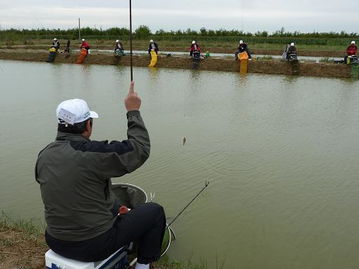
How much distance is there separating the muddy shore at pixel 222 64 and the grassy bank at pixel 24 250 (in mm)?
12669

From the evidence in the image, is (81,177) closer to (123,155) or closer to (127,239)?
(123,155)

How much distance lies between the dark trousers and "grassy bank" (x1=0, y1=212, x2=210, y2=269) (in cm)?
28

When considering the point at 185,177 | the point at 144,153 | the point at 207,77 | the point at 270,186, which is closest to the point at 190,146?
the point at 185,177

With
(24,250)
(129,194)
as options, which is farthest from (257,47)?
(24,250)

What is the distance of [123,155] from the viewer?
6.46ft

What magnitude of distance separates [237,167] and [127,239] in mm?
2700

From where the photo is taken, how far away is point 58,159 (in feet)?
6.42

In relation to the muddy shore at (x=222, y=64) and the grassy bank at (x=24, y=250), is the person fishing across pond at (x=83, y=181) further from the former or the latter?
the muddy shore at (x=222, y=64)

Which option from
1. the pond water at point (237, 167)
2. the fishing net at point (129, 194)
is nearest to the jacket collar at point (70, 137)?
the fishing net at point (129, 194)

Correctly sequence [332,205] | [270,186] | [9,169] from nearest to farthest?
[332,205]
[270,186]
[9,169]

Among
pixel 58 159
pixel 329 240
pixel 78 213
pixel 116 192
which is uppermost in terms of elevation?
pixel 58 159

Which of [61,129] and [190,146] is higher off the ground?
[61,129]

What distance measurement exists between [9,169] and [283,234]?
9.67ft

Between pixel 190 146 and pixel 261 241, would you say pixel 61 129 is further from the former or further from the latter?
pixel 190 146
